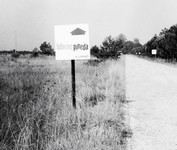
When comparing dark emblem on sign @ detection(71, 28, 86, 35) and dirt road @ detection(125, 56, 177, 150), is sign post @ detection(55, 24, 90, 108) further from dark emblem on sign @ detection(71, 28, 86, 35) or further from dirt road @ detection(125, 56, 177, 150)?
dirt road @ detection(125, 56, 177, 150)

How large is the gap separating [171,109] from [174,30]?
76.7 feet

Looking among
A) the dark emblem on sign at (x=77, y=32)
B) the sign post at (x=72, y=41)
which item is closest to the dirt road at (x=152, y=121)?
the sign post at (x=72, y=41)

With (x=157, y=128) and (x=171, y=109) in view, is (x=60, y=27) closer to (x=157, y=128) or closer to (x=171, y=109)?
(x=157, y=128)

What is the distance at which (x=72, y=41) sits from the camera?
4.16m

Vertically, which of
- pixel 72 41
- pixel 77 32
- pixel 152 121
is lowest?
pixel 152 121

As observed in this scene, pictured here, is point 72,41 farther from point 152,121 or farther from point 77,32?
point 152,121

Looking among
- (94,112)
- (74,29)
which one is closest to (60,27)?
(74,29)

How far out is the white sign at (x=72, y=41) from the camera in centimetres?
412

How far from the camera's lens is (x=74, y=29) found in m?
4.14

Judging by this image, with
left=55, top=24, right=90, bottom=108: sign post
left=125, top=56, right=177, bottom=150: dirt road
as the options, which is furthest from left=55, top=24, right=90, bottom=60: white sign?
left=125, top=56, right=177, bottom=150: dirt road

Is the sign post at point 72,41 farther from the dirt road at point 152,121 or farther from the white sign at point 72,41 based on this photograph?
the dirt road at point 152,121

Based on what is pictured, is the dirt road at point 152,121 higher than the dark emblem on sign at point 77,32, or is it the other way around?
the dark emblem on sign at point 77,32

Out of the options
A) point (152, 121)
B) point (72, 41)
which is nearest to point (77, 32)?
point (72, 41)

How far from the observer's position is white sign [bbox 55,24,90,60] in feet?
13.5
